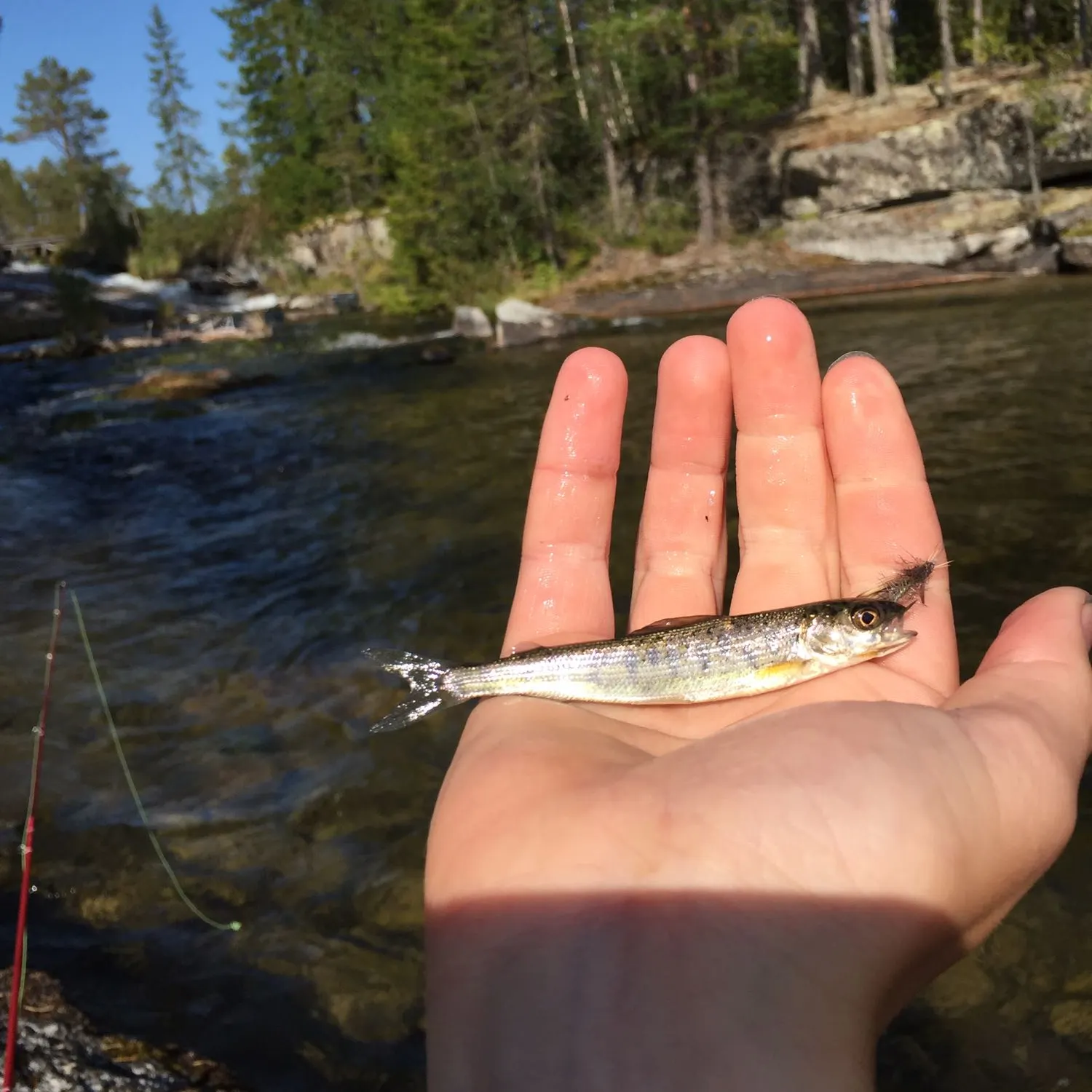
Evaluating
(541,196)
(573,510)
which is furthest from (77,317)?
(573,510)

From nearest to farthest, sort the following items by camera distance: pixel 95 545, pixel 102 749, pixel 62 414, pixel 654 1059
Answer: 1. pixel 654 1059
2. pixel 102 749
3. pixel 95 545
4. pixel 62 414

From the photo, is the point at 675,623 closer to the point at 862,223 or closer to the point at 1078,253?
the point at 1078,253

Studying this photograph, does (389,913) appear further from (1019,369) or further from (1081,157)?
(1081,157)

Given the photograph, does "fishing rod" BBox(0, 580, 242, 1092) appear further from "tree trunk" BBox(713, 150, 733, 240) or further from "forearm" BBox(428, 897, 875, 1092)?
"tree trunk" BBox(713, 150, 733, 240)

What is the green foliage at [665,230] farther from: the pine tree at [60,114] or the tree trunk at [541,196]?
the pine tree at [60,114]

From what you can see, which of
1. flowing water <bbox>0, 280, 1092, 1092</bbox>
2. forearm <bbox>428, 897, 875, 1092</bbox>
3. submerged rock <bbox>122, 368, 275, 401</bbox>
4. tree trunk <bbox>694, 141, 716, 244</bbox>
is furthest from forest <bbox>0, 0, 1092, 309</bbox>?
forearm <bbox>428, 897, 875, 1092</bbox>

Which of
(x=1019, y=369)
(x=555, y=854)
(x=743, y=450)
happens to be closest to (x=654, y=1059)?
(x=555, y=854)
